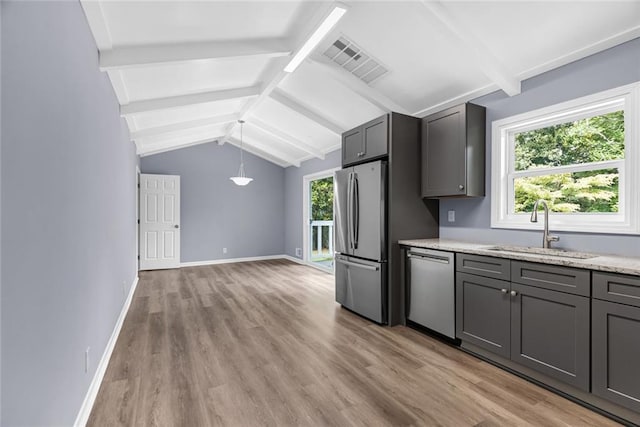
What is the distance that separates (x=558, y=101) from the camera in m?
2.64

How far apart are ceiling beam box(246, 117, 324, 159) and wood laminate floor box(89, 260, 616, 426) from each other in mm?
3491

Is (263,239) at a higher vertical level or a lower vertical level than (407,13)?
lower

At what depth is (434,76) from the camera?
3305mm

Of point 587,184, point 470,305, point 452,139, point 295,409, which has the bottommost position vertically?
point 295,409

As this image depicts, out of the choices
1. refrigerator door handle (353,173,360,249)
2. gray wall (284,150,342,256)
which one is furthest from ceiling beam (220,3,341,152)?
gray wall (284,150,342,256)

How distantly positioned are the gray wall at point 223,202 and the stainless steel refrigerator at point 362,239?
4250 millimetres

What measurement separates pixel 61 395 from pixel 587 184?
3.84m

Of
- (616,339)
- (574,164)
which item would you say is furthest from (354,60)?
(616,339)

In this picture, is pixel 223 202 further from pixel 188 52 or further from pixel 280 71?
pixel 188 52

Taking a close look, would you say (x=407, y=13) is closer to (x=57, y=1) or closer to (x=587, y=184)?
(x=587, y=184)

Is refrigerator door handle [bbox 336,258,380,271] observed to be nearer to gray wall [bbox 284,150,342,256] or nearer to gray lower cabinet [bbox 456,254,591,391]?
gray lower cabinet [bbox 456,254,591,391]

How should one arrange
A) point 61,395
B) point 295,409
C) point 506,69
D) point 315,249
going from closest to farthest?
point 61,395 < point 295,409 < point 506,69 < point 315,249

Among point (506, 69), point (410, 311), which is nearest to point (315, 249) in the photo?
point (410, 311)

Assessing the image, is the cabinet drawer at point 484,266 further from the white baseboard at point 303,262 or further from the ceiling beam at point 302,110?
the white baseboard at point 303,262
